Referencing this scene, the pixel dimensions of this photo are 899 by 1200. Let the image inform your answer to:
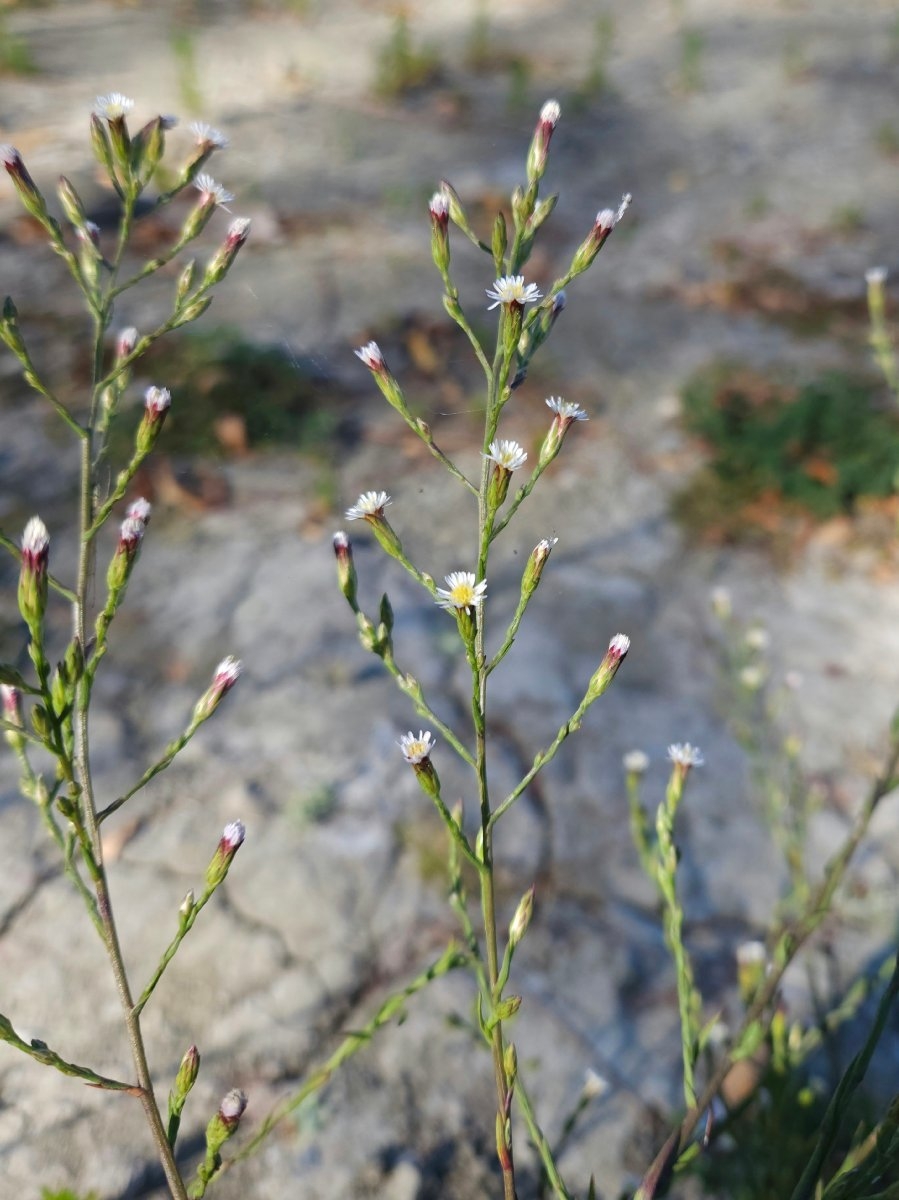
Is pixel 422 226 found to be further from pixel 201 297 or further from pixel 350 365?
pixel 201 297

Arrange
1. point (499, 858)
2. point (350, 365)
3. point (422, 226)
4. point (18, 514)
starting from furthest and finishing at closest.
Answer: point (422, 226) → point (350, 365) → point (18, 514) → point (499, 858)

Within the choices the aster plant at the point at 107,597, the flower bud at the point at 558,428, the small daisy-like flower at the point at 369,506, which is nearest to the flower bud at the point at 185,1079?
the aster plant at the point at 107,597

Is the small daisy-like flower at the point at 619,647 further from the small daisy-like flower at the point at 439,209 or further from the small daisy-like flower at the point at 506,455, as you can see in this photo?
the small daisy-like flower at the point at 439,209

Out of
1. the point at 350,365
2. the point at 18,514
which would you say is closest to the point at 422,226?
the point at 350,365

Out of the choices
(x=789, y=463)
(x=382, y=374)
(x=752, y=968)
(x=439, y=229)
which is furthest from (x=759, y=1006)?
(x=789, y=463)

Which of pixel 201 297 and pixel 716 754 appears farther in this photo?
pixel 716 754

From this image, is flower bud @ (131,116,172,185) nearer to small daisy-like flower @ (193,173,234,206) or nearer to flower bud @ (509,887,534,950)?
small daisy-like flower @ (193,173,234,206)
